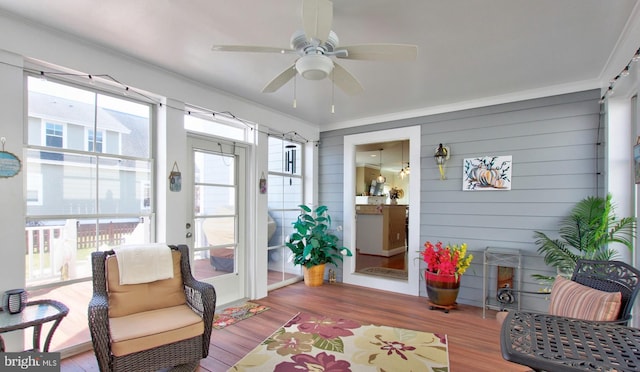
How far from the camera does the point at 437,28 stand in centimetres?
234

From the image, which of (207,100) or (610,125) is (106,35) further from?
(610,125)

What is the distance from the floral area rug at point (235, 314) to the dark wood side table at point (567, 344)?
9.25 ft

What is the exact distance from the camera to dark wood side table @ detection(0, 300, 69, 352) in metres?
1.88

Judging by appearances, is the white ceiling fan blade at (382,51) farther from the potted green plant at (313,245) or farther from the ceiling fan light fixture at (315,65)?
the potted green plant at (313,245)

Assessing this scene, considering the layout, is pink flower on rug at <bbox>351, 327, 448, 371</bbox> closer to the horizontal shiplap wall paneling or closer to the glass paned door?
the glass paned door

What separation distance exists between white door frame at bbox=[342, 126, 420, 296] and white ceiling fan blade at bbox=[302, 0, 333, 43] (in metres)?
3.05

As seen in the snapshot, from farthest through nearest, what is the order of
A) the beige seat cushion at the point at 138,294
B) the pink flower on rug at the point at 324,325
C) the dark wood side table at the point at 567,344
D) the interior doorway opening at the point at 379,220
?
the interior doorway opening at the point at 379,220 < the pink flower on rug at the point at 324,325 < the beige seat cushion at the point at 138,294 < the dark wood side table at the point at 567,344

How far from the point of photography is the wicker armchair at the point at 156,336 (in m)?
1.99

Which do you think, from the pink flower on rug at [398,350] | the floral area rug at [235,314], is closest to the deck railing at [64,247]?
the floral area rug at [235,314]

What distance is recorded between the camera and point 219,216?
12.9 feet

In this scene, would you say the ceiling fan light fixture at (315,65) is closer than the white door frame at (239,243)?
Yes

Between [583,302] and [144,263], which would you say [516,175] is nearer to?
[583,302]

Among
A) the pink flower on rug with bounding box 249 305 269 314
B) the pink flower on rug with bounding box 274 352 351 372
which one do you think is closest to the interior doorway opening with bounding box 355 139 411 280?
the pink flower on rug with bounding box 249 305 269 314

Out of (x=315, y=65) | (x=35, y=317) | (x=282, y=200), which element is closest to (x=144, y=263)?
(x=35, y=317)
